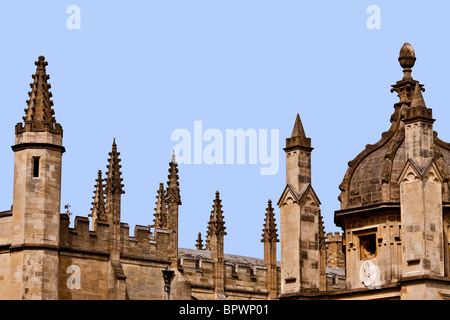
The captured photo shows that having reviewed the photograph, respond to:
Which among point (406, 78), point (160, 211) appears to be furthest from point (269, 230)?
point (406, 78)

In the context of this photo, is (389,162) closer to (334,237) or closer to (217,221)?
(217,221)

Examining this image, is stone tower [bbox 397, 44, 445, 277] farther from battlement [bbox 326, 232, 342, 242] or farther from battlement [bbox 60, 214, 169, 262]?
battlement [bbox 326, 232, 342, 242]

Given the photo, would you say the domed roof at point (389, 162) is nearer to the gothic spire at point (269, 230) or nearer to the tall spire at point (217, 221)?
the tall spire at point (217, 221)

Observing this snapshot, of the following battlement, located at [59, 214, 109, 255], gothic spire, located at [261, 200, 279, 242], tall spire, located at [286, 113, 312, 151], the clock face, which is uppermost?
gothic spire, located at [261, 200, 279, 242]

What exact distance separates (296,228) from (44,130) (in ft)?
52.1

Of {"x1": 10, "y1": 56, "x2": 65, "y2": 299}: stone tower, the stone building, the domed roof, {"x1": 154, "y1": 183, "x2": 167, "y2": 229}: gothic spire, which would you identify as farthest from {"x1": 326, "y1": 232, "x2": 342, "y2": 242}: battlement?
the domed roof

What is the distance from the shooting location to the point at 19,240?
200 feet

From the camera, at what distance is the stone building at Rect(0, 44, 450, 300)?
4697 cm

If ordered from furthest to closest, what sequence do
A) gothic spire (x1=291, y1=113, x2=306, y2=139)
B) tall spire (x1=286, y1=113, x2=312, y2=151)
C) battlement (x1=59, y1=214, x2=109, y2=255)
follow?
battlement (x1=59, y1=214, x2=109, y2=255)
gothic spire (x1=291, y1=113, x2=306, y2=139)
tall spire (x1=286, y1=113, x2=312, y2=151)

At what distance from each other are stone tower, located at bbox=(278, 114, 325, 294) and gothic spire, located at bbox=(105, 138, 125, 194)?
56.5 feet

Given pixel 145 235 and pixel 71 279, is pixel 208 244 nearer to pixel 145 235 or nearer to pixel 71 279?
pixel 145 235

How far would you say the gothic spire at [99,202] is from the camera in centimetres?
7050

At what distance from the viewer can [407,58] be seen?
51625mm
